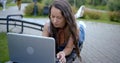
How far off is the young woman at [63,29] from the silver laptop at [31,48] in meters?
0.21

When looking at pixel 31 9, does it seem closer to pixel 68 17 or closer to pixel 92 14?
pixel 92 14

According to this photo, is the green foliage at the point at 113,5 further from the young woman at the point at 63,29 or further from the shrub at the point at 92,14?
the young woman at the point at 63,29

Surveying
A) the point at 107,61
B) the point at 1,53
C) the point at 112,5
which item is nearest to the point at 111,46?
the point at 107,61

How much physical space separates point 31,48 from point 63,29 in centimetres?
48

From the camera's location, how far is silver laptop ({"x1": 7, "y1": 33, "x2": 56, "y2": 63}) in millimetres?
1977

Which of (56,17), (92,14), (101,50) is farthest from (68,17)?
(92,14)

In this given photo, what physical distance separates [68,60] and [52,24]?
337 mm

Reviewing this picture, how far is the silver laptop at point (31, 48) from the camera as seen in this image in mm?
1977

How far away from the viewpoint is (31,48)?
2053 mm

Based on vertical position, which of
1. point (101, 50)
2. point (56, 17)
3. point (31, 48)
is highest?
point (56, 17)

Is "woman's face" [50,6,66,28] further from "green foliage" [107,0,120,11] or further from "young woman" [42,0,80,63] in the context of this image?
"green foliage" [107,0,120,11]

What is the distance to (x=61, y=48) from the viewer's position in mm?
2498

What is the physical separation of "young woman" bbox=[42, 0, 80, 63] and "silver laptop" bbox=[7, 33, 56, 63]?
0.67 feet

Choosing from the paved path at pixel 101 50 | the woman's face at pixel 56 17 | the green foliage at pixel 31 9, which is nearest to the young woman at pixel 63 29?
the woman's face at pixel 56 17
